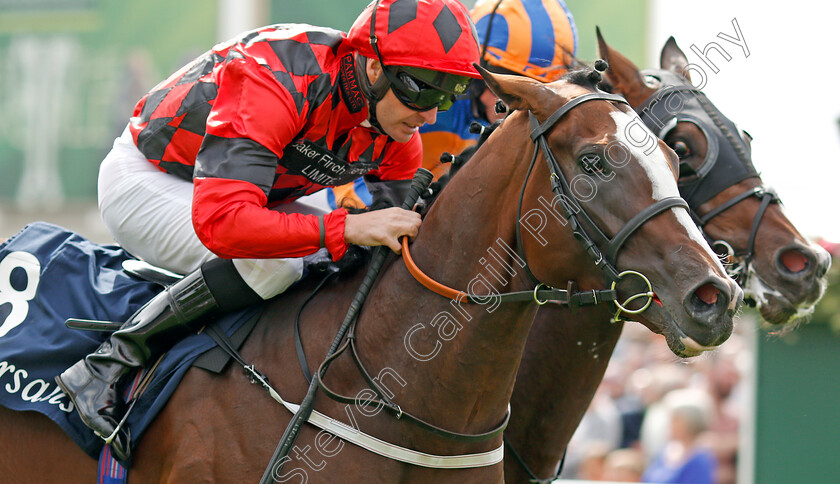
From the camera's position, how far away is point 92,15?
11.2m

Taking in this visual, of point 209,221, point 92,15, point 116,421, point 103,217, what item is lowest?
point 92,15

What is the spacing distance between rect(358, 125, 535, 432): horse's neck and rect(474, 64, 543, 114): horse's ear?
0.16m

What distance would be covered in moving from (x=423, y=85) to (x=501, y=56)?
1.46 m

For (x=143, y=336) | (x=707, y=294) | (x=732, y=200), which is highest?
(x=707, y=294)

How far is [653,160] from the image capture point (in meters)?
2.14

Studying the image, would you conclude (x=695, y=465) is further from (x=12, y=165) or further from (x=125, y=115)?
(x=12, y=165)

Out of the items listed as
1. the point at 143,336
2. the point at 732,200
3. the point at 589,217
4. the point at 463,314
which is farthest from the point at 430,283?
the point at 732,200

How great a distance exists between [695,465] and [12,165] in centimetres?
Result: 947

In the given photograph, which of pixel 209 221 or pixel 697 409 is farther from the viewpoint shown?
pixel 697 409

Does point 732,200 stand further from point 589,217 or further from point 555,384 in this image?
point 589,217

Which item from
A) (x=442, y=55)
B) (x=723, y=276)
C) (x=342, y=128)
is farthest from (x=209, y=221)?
(x=723, y=276)

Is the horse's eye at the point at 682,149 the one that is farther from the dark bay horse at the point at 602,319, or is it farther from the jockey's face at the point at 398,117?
the jockey's face at the point at 398,117

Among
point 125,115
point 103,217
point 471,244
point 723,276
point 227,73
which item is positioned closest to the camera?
point 723,276

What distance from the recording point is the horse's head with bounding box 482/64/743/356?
2031 mm
